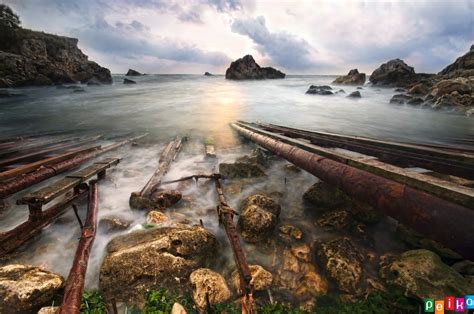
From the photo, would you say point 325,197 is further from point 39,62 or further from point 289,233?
point 39,62

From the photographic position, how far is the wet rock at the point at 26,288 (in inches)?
93.0

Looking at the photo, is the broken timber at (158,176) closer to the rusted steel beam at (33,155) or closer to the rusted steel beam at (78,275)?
the rusted steel beam at (78,275)

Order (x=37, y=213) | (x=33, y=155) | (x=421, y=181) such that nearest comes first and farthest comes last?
(x=421, y=181), (x=37, y=213), (x=33, y=155)

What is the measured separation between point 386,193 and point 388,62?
218 feet

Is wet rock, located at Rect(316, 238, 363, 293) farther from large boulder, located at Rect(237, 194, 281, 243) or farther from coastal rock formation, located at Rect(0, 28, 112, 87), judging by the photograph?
coastal rock formation, located at Rect(0, 28, 112, 87)

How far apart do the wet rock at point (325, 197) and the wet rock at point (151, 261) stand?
2.29 m

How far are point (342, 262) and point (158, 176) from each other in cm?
433

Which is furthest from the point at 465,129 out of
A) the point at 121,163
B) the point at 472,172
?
the point at 121,163

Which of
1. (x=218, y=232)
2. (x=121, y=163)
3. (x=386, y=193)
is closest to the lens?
(x=386, y=193)

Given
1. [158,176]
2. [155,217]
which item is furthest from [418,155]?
[158,176]

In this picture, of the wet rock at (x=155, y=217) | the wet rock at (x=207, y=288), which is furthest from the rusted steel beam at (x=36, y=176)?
the wet rock at (x=207, y=288)

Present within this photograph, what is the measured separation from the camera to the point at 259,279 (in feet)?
9.83

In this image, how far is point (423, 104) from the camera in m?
20.1

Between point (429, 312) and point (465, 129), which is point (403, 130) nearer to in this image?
point (465, 129)
